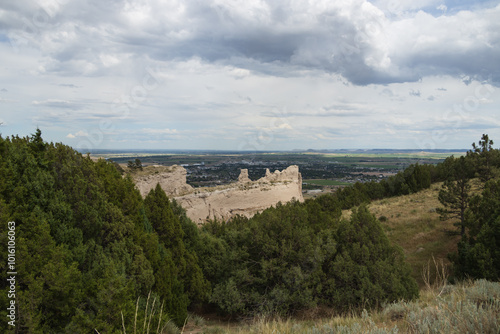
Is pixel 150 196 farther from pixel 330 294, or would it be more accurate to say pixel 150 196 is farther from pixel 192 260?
pixel 330 294

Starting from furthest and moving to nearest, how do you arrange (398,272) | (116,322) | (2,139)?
(398,272) → (2,139) → (116,322)

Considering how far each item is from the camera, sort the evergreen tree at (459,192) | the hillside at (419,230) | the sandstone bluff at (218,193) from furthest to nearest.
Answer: the sandstone bluff at (218,193) < the evergreen tree at (459,192) < the hillside at (419,230)

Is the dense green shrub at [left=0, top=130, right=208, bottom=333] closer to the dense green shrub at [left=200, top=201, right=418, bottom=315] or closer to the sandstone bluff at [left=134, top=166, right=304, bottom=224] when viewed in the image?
the dense green shrub at [left=200, top=201, right=418, bottom=315]

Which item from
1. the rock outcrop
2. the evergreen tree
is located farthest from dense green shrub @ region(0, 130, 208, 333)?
the rock outcrop

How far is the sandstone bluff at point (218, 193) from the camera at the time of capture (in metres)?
31.0

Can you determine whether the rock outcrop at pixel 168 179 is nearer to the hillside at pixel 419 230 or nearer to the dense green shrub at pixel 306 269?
the dense green shrub at pixel 306 269

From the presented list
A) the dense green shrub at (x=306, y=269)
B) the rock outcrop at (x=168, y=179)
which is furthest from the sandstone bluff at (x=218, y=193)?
the dense green shrub at (x=306, y=269)

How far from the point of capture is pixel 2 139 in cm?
716

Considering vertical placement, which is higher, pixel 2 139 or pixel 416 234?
pixel 2 139

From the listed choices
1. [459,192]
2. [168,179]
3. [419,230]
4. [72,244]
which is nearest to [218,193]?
[168,179]

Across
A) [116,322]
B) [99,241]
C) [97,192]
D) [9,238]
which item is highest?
[97,192]

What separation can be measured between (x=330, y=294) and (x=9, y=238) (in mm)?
10839

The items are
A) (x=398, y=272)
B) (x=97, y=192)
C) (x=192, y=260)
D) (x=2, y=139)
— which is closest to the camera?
(x=2, y=139)

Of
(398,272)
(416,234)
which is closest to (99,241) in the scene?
(398,272)
